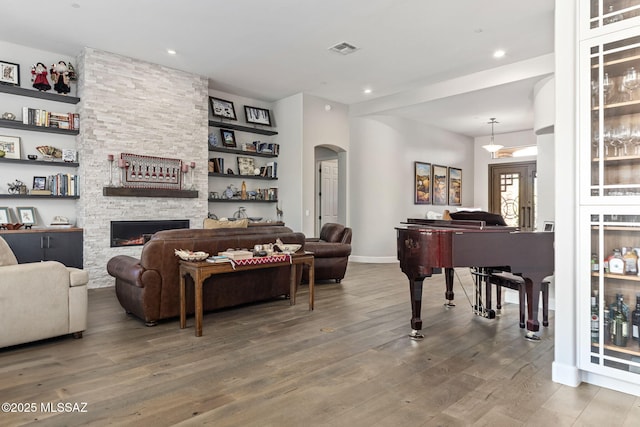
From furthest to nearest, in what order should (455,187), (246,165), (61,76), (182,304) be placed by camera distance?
(455,187)
(246,165)
(61,76)
(182,304)

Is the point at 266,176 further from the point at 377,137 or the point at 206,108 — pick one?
the point at 377,137

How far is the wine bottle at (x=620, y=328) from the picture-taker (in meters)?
2.42

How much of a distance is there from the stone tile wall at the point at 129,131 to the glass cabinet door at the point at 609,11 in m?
5.69

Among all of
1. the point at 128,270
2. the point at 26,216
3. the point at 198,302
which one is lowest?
the point at 198,302

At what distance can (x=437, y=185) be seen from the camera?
967 centimetres

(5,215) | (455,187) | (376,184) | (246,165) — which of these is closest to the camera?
(5,215)

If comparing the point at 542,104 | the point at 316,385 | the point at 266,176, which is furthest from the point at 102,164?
the point at 542,104

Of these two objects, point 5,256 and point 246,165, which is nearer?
point 5,256

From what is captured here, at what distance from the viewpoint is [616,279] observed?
8.04 ft

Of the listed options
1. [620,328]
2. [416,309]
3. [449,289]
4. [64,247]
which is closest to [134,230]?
[64,247]

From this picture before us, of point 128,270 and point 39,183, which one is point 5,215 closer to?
point 39,183

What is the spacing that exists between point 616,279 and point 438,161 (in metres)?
7.58

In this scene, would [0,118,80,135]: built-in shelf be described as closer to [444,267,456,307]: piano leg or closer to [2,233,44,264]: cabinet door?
[2,233,44,264]: cabinet door

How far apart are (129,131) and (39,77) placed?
1.33 meters
